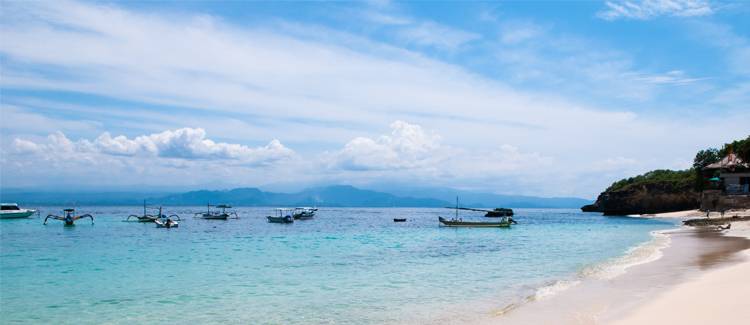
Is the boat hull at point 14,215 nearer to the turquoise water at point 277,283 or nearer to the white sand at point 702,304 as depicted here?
the turquoise water at point 277,283

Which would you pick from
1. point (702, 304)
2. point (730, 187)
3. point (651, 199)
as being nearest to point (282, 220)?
point (730, 187)

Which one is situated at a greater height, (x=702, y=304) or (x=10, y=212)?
(x=10, y=212)

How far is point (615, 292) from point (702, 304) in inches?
179

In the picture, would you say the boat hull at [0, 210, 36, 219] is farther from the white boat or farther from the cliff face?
the cliff face

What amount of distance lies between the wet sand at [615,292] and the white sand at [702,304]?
288mm

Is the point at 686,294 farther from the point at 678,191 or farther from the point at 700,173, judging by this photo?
the point at 678,191

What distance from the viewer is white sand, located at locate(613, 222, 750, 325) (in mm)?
12852

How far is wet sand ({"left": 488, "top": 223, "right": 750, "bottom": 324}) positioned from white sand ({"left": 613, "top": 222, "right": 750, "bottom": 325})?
29 centimetres

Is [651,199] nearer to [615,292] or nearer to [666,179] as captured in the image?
[666,179]

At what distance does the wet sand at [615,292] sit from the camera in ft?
49.8

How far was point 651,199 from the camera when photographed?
420ft

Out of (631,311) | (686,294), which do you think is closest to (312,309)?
(631,311)

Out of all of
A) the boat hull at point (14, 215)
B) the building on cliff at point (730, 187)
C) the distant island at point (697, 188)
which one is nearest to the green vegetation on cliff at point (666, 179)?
the distant island at point (697, 188)

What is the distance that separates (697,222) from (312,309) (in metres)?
64.2
